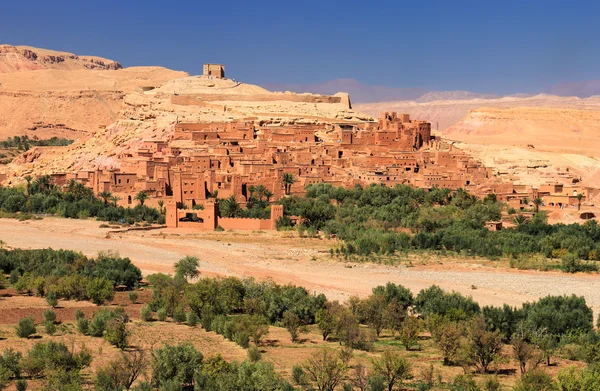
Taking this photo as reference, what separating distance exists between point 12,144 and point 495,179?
1902 inches

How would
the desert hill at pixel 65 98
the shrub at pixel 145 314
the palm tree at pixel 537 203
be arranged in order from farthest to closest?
the desert hill at pixel 65 98, the palm tree at pixel 537 203, the shrub at pixel 145 314

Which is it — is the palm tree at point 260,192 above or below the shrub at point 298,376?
above

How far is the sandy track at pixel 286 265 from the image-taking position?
25.8 m

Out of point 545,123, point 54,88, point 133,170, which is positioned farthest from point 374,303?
point 54,88

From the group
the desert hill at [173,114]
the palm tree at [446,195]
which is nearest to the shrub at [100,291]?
the palm tree at [446,195]

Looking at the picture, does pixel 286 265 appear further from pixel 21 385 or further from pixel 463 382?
pixel 21 385

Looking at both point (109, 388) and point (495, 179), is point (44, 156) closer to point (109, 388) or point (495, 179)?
point (495, 179)

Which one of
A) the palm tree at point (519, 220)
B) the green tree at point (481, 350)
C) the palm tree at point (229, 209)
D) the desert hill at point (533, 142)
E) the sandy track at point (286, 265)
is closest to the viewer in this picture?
the green tree at point (481, 350)

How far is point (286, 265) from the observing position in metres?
29.4

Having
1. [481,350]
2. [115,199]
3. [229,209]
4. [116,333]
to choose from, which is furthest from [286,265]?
[115,199]

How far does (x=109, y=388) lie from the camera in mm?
13930

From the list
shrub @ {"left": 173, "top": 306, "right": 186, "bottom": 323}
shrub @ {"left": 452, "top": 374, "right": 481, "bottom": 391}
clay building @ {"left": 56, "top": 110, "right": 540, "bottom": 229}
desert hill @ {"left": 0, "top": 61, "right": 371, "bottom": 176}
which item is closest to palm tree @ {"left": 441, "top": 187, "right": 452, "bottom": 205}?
clay building @ {"left": 56, "top": 110, "right": 540, "bottom": 229}

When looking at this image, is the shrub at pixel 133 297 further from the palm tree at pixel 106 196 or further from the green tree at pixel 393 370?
the palm tree at pixel 106 196

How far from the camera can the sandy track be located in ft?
84.6
